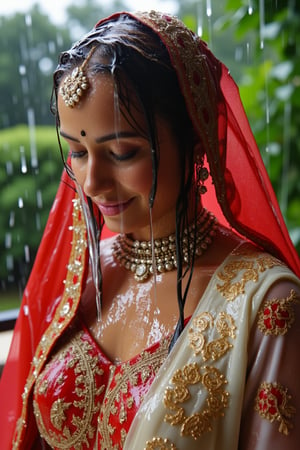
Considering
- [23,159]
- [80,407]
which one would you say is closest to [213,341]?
[80,407]

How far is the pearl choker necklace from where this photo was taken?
3.57 feet

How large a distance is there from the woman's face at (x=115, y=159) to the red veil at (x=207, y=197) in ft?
0.25

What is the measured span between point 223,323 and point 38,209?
1730 millimetres

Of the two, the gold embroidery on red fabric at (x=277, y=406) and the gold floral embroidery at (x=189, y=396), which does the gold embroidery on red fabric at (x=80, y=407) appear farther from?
the gold embroidery on red fabric at (x=277, y=406)

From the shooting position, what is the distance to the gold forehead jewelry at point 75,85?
944mm

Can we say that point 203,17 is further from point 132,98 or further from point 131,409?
point 131,409

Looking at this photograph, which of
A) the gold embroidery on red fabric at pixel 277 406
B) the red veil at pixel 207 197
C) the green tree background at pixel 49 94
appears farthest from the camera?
the green tree background at pixel 49 94

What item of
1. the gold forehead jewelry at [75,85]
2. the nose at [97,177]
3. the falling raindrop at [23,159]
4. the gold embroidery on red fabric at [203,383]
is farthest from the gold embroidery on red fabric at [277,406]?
the falling raindrop at [23,159]

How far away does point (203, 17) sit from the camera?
2656 mm

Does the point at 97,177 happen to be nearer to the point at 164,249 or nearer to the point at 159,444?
the point at 164,249

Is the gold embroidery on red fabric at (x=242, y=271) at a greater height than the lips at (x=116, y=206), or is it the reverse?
the lips at (x=116, y=206)

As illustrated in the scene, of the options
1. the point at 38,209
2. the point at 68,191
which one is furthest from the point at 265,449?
the point at 38,209

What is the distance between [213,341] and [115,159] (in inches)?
12.5

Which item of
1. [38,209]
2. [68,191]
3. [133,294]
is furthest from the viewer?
[38,209]
